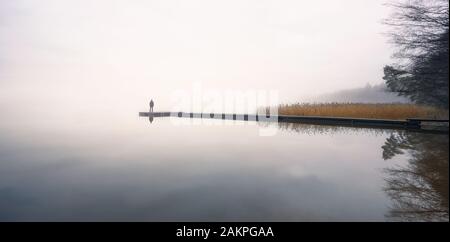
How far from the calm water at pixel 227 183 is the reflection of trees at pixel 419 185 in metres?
0.02

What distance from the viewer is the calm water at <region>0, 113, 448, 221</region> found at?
4445 mm

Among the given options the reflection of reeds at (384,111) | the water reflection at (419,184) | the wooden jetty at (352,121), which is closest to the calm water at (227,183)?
the water reflection at (419,184)

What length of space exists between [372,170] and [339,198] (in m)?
2.37

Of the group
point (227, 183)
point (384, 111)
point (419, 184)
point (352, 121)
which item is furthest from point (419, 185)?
point (384, 111)

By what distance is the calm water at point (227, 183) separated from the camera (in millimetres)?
4445

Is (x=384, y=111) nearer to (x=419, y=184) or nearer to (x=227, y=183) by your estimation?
(x=419, y=184)

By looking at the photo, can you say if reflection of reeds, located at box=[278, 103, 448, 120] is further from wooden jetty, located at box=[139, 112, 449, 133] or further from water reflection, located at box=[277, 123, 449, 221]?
water reflection, located at box=[277, 123, 449, 221]

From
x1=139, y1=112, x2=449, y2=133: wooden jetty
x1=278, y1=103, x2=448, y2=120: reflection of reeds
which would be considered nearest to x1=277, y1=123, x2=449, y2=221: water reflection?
x1=139, y1=112, x2=449, y2=133: wooden jetty

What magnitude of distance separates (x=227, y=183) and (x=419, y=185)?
3.59 metres

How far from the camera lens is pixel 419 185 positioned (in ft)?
18.4
